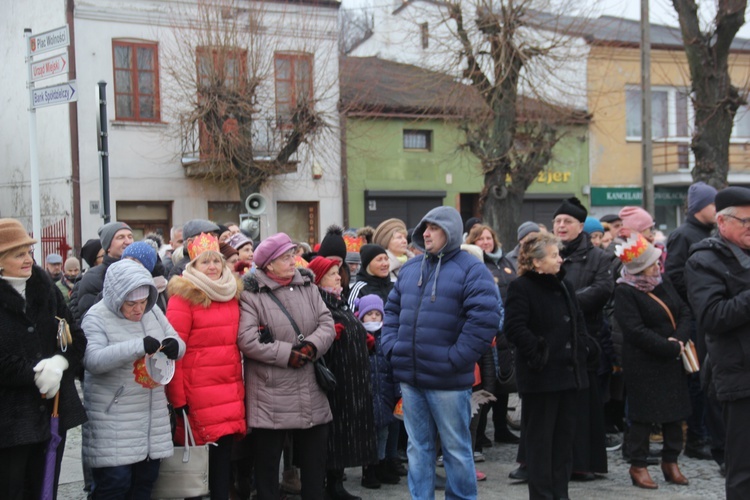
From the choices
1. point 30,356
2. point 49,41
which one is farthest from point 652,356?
point 49,41

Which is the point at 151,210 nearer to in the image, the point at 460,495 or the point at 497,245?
the point at 497,245

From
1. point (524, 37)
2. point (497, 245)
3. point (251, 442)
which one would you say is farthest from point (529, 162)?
point (251, 442)

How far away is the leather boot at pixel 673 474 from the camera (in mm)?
6633

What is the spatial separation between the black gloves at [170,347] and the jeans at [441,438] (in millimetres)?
1591

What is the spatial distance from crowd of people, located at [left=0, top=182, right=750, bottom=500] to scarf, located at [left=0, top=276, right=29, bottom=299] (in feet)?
0.03

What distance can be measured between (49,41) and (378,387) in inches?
211

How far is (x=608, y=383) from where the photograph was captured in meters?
7.67

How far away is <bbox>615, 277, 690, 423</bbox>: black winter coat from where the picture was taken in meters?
6.54

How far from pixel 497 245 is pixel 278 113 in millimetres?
12450

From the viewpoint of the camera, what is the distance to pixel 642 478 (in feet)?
21.6

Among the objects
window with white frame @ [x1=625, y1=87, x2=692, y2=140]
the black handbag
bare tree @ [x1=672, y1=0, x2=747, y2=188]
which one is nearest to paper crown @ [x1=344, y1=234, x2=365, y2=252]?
the black handbag

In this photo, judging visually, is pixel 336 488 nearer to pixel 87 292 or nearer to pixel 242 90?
pixel 87 292

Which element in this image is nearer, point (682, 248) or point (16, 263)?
point (16, 263)

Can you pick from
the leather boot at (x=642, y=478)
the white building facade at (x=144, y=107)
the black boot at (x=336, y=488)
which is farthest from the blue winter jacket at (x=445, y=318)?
the white building facade at (x=144, y=107)
